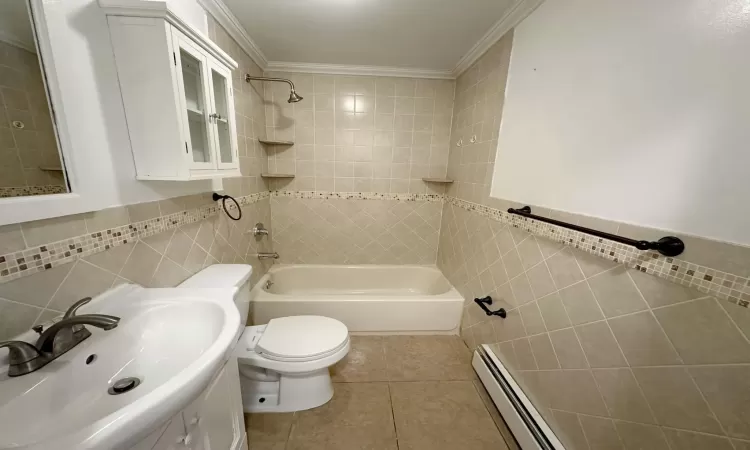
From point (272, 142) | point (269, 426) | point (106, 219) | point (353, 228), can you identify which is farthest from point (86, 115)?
point (353, 228)

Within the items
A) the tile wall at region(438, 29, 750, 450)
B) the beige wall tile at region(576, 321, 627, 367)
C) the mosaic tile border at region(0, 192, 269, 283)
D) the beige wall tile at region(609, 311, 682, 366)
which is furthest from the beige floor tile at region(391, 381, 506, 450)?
the mosaic tile border at region(0, 192, 269, 283)

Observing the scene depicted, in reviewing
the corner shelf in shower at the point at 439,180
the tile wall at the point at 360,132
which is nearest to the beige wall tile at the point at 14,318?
the tile wall at the point at 360,132

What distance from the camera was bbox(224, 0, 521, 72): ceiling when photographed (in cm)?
132

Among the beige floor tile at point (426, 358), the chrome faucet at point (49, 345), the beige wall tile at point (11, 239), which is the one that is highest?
the beige wall tile at point (11, 239)

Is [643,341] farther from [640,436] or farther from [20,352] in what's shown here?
[20,352]

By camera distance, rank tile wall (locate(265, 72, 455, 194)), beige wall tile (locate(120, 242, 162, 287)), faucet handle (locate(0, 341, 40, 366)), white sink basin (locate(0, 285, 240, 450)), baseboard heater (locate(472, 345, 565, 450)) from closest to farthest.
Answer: white sink basin (locate(0, 285, 240, 450)) < faucet handle (locate(0, 341, 40, 366)) < beige wall tile (locate(120, 242, 162, 287)) < baseboard heater (locate(472, 345, 565, 450)) < tile wall (locate(265, 72, 455, 194))

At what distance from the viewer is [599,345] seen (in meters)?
0.90

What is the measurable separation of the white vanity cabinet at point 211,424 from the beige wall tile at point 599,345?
4.27 ft

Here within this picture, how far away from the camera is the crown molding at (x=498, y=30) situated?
125 centimetres

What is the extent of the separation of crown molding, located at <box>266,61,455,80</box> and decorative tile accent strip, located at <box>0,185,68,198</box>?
1.78 meters

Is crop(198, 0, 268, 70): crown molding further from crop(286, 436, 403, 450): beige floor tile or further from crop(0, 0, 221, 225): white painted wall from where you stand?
crop(286, 436, 403, 450): beige floor tile

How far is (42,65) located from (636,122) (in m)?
1.71

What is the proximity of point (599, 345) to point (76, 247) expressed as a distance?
67.3 inches

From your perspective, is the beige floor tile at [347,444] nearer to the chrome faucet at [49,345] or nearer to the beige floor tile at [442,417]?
the beige floor tile at [442,417]
